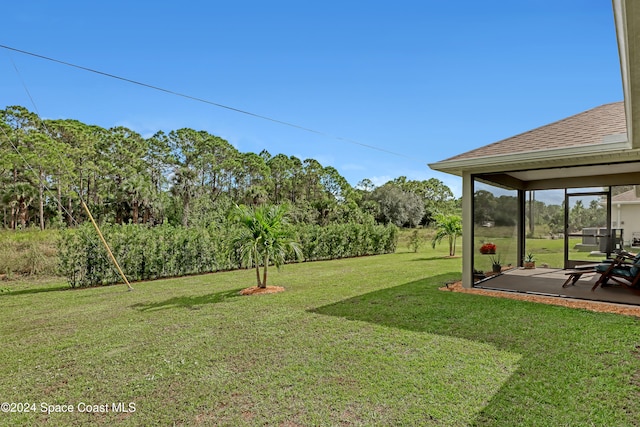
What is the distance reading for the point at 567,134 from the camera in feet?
23.7

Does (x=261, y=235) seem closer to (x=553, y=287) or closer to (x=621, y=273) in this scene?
(x=553, y=287)

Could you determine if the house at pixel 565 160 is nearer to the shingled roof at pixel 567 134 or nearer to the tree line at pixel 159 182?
the shingled roof at pixel 567 134

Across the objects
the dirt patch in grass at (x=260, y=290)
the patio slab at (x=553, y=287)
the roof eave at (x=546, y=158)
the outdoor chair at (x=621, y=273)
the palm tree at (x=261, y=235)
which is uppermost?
the roof eave at (x=546, y=158)

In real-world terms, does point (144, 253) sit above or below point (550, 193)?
below

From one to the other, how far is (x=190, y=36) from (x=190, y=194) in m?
25.8

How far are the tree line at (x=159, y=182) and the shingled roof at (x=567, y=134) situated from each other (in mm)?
26210

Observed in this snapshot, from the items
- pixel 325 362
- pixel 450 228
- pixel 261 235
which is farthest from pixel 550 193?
pixel 325 362

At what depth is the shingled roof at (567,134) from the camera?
6551 mm

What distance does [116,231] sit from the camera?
9.50m

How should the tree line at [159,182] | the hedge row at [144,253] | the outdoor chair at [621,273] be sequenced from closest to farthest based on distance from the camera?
the outdoor chair at [621,273] < the hedge row at [144,253] < the tree line at [159,182]

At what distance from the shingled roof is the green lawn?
114 inches

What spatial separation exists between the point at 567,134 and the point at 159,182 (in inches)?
1376

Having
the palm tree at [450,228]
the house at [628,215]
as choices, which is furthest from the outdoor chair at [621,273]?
the palm tree at [450,228]

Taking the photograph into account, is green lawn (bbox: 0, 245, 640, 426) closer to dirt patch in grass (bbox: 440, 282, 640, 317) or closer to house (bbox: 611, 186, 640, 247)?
dirt patch in grass (bbox: 440, 282, 640, 317)
